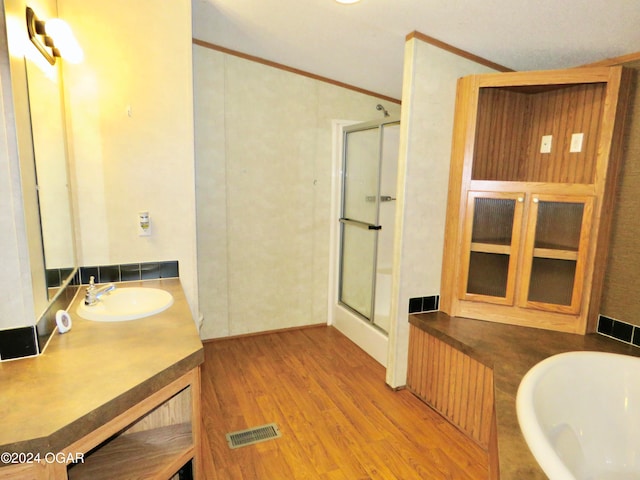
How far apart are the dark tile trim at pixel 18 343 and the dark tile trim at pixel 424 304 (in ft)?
6.46

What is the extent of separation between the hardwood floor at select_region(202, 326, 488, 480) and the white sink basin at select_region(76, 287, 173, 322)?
32.5 inches

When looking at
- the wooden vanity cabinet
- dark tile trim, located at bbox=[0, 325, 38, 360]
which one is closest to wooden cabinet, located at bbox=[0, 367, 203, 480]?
the wooden vanity cabinet

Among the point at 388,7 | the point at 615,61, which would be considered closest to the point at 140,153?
the point at 388,7

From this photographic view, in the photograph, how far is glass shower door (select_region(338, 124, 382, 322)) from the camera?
10.5 ft

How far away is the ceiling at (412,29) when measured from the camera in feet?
5.80

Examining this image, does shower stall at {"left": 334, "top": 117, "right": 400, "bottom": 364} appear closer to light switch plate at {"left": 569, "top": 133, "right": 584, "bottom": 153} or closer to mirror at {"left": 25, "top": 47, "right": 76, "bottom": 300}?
light switch plate at {"left": 569, "top": 133, "right": 584, "bottom": 153}

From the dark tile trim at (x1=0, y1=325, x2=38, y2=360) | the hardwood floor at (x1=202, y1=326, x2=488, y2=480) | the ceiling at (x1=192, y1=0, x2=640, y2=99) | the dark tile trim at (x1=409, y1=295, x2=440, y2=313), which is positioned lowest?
the hardwood floor at (x1=202, y1=326, x2=488, y2=480)

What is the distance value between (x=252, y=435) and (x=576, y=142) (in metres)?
2.55

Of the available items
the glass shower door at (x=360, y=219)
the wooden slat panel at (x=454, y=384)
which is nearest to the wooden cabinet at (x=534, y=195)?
the wooden slat panel at (x=454, y=384)

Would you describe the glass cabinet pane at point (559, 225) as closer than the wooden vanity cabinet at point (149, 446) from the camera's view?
No

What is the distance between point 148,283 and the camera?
6.96 feet

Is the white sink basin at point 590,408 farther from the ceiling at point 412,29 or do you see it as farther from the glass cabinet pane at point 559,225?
the ceiling at point 412,29

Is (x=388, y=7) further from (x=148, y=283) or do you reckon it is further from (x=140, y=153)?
(x=148, y=283)

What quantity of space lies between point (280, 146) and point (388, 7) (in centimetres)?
153
